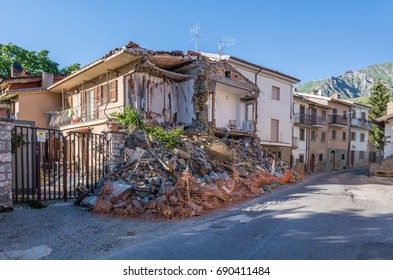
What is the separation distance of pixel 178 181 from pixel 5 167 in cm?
429

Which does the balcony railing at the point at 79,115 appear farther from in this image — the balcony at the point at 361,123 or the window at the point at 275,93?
the balcony at the point at 361,123

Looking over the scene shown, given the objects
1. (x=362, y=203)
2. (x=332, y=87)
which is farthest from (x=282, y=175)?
(x=332, y=87)

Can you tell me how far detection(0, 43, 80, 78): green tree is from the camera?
25.1 meters

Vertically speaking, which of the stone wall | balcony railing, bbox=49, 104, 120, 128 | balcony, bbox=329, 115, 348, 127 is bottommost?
the stone wall

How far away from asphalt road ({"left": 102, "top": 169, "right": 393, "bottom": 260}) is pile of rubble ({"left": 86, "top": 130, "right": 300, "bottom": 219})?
1.02 metres

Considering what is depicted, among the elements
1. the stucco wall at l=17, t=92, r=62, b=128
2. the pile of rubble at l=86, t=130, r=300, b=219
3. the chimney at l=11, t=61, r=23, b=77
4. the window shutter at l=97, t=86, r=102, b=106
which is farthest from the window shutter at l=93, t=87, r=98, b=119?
the chimney at l=11, t=61, r=23, b=77

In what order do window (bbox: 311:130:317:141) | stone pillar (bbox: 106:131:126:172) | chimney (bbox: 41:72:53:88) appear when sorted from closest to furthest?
stone pillar (bbox: 106:131:126:172)
chimney (bbox: 41:72:53:88)
window (bbox: 311:130:317:141)

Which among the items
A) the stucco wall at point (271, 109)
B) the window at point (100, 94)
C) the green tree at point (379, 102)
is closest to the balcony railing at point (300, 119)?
the stucco wall at point (271, 109)

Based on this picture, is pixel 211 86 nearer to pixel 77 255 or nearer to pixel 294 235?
pixel 294 235

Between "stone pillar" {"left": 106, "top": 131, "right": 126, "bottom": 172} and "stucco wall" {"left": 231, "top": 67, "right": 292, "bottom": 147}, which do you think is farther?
"stucco wall" {"left": 231, "top": 67, "right": 292, "bottom": 147}

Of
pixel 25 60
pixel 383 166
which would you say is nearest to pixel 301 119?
pixel 383 166

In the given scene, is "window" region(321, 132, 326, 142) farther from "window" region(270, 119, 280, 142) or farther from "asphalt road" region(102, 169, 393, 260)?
"asphalt road" region(102, 169, 393, 260)

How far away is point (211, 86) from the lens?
16.0m

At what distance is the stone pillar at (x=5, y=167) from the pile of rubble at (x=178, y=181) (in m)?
1.96
